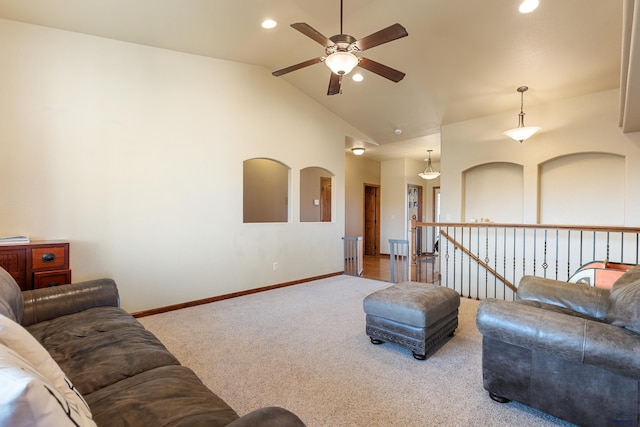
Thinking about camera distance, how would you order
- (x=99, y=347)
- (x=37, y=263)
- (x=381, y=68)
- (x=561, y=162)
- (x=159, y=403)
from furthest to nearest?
1. (x=561, y=162)
2. (x=381, y=68)
3. (x=37, y=263)
4. (x=99, y=347)
5. (x=159, y=403)

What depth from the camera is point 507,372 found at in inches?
72.0

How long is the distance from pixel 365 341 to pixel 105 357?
2.06 meters

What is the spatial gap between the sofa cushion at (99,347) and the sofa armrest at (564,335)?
1.84m

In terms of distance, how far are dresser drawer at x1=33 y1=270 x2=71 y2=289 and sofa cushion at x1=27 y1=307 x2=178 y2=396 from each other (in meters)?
0.88

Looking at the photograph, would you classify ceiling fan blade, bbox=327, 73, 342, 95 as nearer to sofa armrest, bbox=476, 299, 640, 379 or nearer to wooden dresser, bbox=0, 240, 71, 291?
sofa armrest, bbox=476, 299, 640, 379

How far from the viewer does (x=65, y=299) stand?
7.48 feet

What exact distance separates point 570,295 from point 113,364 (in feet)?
9.76

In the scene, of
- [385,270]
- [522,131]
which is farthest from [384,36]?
[385,270]

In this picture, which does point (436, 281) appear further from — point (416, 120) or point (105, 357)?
point (105, 357)

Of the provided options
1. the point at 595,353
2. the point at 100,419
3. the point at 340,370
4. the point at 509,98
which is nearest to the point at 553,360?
the point at 595,353

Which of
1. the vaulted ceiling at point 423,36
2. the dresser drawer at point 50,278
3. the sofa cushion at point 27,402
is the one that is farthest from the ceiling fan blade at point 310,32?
the dresser drawer at point 50,278

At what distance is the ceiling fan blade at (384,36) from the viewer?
2324 millimetres

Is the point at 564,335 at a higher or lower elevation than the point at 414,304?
higher

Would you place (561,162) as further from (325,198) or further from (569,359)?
(325,198)
